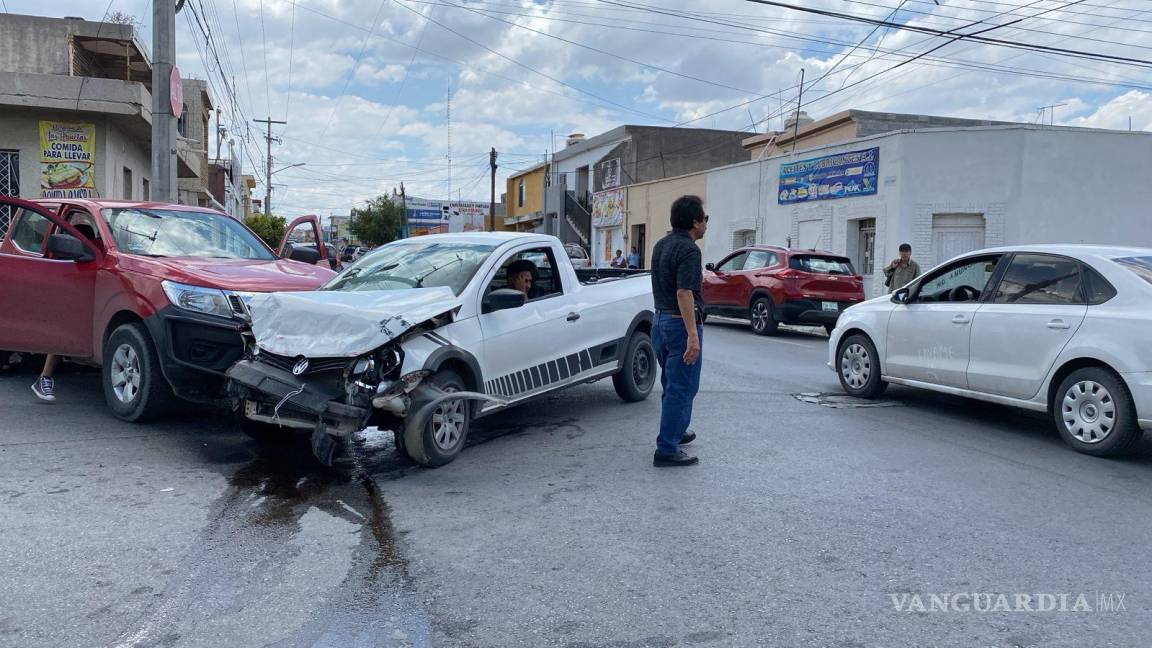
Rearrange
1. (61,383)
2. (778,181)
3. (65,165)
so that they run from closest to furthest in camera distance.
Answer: (61,383), (65,165), (778,181)

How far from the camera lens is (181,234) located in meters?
7.82

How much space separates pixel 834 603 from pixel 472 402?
124 inches

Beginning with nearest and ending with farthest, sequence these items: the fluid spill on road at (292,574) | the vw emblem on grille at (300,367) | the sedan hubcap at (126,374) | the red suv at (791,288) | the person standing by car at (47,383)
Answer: the fluid spill on road at (292,574)
the vw emblem on grille at (300,367)
the sedan hubcap at (126,374)
the person standing by car at (47,383)
the red suv at (791,288)

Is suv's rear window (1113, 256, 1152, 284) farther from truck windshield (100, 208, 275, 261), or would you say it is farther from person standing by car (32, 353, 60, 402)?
person standing by car (32, 353, 60, 402)

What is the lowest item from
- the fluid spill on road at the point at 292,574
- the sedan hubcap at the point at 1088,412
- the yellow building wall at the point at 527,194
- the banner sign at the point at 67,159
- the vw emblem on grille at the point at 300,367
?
the fluid spill on road at the point at 292,574

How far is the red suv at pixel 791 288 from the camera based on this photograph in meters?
15.1

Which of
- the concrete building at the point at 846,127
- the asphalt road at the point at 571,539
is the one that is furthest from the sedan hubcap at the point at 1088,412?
the concrete building at the point at 846,127

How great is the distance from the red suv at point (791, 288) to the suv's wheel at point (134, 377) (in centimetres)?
957

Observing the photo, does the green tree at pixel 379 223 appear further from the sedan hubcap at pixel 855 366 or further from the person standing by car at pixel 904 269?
the sedan hubcap at pixel 855 366

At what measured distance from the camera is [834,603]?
3.74 m

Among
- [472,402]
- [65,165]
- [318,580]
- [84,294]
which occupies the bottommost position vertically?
[318,580]

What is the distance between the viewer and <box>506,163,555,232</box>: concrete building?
50.7 metres

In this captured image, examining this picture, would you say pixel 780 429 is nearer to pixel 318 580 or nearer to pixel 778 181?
pixel 318 580

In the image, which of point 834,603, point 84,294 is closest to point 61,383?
point 84,294
